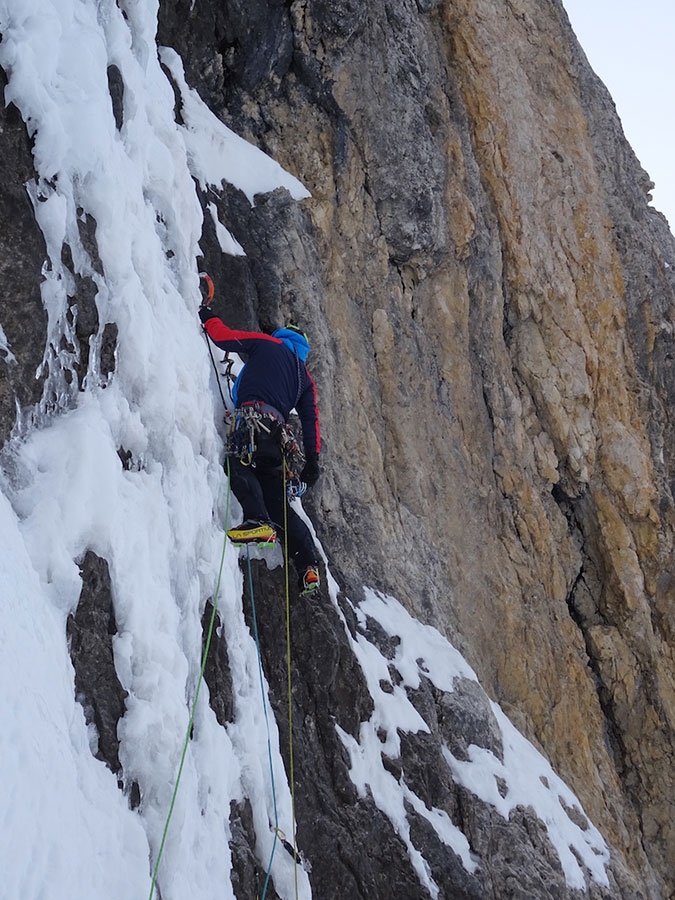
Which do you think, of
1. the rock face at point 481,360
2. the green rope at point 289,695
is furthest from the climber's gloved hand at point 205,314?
the green rope at point 289,695

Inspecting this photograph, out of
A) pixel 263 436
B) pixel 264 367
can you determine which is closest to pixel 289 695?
pixel 263 436

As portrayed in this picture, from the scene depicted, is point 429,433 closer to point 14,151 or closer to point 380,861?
point 380,861

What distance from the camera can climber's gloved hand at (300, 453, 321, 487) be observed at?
6.68 metres

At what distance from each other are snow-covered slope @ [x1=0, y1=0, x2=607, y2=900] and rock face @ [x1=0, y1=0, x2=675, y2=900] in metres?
0.63

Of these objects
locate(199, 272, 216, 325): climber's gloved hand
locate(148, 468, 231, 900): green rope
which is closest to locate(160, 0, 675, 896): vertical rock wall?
locate(199, 272, 216, 325): climber's gloved hand

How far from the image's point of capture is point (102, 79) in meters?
5.23

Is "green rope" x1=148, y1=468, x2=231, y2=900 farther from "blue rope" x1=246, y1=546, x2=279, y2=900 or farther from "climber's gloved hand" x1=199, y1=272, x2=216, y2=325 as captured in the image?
"climber's gloved hand" x1=199, y1=272, x2=216, y2=325

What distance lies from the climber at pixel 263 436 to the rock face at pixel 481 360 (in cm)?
67

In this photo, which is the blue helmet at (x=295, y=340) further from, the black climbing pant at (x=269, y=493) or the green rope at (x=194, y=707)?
the green rope at (x=194, y=707)

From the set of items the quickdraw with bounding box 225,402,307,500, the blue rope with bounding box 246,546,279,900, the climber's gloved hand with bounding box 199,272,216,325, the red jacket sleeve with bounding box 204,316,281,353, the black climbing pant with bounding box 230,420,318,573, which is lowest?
the blue rope with bounding box 246,546,279,900

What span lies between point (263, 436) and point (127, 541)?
1.82m

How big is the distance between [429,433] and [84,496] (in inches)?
273

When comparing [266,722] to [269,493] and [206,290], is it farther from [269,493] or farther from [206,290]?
[206,290]

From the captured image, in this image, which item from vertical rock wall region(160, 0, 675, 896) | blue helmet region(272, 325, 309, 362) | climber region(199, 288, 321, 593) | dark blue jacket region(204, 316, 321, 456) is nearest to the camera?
climber region(199, 288, 321, 593)
